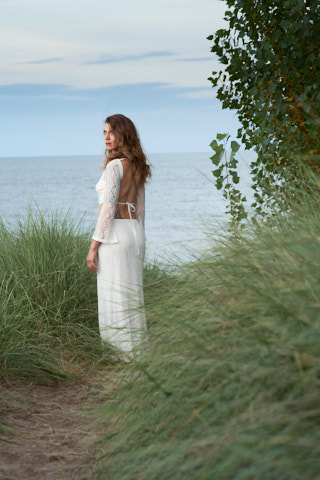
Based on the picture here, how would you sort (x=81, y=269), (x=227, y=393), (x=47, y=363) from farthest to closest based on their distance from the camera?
1. (x=81, y=269)
2. (x=47, y=363)
3. (x=227, y=393)

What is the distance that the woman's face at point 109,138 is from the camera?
5.18 m

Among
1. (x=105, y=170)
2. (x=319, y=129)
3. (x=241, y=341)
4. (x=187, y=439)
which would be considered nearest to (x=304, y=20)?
(x=319, y=129)

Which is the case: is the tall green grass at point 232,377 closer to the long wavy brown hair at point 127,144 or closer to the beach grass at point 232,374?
the beach grass at point 232,374

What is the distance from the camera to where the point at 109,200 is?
500 cm

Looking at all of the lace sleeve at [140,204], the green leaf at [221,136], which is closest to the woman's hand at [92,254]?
the lace sleeve at [140,204]

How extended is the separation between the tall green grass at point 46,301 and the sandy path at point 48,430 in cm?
22

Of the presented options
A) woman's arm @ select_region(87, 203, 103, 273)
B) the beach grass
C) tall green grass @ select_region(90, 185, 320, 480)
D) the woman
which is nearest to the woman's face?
the woman

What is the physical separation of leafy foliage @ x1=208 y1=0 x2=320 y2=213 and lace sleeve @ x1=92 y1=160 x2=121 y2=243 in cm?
118

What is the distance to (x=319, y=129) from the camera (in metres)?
4.58

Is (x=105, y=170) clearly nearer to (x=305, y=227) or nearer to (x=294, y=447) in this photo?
(x=305, y=227)

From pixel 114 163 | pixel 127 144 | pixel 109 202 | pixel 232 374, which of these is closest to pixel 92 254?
pixel 109 202

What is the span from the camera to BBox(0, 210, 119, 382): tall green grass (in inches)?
178

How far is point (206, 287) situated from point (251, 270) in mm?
244

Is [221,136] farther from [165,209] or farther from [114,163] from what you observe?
[165,209]
